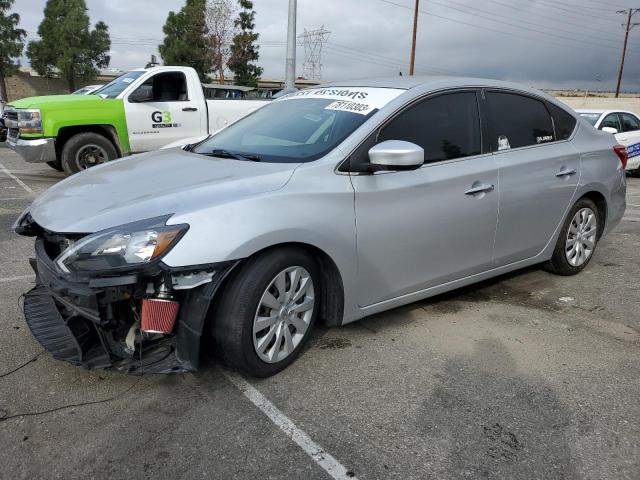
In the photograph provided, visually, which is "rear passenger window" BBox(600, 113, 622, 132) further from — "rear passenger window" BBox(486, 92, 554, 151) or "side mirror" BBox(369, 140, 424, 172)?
"side mirror" BBox(369, 140, 424, 172)

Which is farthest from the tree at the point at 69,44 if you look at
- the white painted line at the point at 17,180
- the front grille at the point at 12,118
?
the front grille at the point at 12,118

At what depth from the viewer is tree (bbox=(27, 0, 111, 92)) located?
33.1m

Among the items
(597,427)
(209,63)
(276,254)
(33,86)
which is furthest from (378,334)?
(33,86)

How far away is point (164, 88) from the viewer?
30.9 ft

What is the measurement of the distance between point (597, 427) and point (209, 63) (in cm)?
3333

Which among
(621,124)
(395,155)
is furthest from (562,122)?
(621,124)

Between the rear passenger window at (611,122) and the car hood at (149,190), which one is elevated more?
the rear passenger window at (611,122)

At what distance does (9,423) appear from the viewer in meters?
2.50

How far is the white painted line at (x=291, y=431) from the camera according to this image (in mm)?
2248

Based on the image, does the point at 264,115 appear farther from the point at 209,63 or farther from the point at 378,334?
the point at 209,63

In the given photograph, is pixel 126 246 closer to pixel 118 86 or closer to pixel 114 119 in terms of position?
pixel 114 119

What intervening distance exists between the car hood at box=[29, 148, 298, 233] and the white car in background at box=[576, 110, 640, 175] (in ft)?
35.6

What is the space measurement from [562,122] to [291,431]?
11.4 feet

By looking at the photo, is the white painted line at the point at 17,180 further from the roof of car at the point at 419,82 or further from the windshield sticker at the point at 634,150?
the windshield sticker at the point at 634,150
